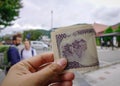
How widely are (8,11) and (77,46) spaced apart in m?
22.3

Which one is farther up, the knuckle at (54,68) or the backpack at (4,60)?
the knuckle at (54,68)

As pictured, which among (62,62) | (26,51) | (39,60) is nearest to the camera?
(62,62)

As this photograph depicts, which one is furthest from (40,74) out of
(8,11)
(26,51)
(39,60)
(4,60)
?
(8,11)

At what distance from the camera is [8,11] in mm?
23359

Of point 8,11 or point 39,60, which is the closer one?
point 39,60

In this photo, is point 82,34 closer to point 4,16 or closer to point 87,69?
point 87,69

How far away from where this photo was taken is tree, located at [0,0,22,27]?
72.1 feet

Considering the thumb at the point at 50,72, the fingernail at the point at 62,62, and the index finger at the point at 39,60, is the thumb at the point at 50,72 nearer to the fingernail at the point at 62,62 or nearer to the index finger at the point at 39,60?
the fingernail at the point at 62,62

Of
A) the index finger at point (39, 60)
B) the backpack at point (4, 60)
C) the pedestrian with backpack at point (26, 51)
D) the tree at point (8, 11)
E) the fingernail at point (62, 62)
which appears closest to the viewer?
the fingernail at point (62, 62)

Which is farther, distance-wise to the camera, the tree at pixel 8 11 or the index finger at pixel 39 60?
the tree at pixel 8 11

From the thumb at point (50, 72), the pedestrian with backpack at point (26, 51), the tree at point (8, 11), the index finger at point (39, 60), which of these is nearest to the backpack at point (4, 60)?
the pedestrian with backpack at point (26, 51)

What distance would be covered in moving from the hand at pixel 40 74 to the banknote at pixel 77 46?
0.05 metres

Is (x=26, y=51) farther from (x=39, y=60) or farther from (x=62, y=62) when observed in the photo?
Answer: (x=62, y=62)

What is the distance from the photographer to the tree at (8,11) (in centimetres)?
2197
